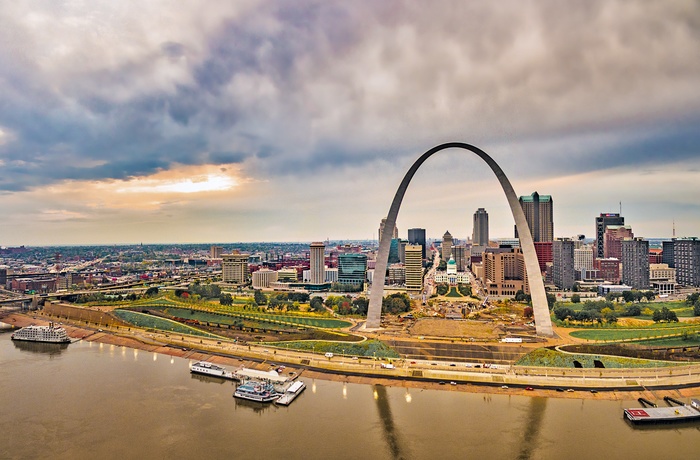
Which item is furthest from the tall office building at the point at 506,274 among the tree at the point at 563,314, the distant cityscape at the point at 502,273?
the tree at the point at 563,314

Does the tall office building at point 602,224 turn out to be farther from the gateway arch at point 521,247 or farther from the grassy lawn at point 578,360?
the grassy lawn at point 578,360

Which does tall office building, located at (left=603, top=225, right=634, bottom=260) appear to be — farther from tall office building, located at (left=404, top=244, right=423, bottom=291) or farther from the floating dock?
the floating dock

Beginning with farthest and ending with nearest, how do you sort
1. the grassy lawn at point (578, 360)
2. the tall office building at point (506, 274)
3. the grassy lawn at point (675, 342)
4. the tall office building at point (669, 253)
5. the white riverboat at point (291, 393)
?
the tall office building at point (669, 253), the tall office building at point (506, 274), the grassy lawn at point (675, 342), the grassy lawn at point (578, 360), the white riverboat at point (291, 393)

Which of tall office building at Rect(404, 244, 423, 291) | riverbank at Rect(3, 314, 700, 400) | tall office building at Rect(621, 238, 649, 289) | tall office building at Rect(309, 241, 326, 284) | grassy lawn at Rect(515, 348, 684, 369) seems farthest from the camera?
tall office building at Rect(309, 241, 326, 284)

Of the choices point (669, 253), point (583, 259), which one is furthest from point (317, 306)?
point (669, 253)

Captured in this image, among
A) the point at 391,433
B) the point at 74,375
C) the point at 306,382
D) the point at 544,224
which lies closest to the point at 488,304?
the point at 306,382

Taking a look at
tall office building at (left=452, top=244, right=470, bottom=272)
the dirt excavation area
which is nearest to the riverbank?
the dirt excavation area

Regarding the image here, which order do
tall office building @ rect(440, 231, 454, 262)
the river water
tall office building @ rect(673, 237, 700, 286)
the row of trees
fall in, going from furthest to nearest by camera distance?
1. tall office building @ rect(440, 231, 454, 262)
2. tall office building @ rect(673, 237, 700, 286)
3. the row of trees
4. the river water
